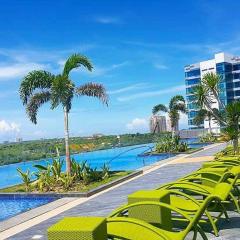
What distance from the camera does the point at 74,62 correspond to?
14.8 m

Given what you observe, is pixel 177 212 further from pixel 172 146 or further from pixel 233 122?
pixel 172 146

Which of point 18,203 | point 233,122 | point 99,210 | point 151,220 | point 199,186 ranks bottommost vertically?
point 18,203

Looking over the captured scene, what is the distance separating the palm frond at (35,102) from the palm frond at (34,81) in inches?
13.5

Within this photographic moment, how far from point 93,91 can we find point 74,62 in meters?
1.17

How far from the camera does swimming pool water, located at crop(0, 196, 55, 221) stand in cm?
1147

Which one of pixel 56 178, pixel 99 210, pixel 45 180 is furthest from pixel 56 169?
pixel 99 210

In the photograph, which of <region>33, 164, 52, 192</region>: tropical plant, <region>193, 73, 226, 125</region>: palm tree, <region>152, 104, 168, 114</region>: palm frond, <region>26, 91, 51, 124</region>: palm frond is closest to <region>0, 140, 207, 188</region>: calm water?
<region>26, 91, 51, 124</region>: palm frond

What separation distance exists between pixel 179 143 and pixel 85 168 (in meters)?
15.0

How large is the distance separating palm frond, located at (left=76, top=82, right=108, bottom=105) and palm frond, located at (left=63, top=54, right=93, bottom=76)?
0.69 meters

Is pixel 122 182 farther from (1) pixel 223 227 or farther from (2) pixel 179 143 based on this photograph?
(2) pixel 179 143

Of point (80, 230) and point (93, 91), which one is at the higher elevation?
point (93, 91)

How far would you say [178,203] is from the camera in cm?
700

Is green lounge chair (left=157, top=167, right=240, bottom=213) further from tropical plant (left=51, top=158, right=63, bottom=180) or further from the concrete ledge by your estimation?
tropical plant (left=51, top=158, right=63, bottom=180)

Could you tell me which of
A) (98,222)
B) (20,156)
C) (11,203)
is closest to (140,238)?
(98,222)
